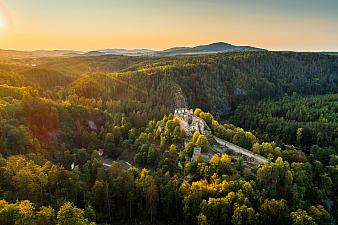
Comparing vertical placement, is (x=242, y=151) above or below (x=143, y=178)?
below

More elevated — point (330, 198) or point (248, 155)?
point (248, 155)

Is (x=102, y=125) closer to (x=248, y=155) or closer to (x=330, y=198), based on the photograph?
(x=248, y=155)

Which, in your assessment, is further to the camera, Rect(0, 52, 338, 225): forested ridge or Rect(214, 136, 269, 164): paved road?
Rect(214, 136, 269, 164): paved road

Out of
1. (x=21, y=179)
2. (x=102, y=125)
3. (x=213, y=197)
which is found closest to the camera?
(x=21, y=179)

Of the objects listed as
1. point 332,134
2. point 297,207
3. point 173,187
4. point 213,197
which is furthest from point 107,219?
point 332,134

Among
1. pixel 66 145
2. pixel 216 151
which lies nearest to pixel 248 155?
pixel 216 151

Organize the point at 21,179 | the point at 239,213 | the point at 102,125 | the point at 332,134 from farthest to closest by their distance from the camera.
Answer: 1. the point at 332,134
2. the point at 102,125
3. the point at 239,213
4. the point at 21,179

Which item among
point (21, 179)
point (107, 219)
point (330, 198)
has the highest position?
point (21, 179)

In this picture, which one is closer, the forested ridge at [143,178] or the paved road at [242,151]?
the forested ridge at [143,178]

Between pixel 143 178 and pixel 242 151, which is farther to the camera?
pixel 242 151

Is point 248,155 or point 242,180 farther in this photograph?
point 248,155

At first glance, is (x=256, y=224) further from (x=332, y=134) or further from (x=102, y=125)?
(x=332, y=134)
